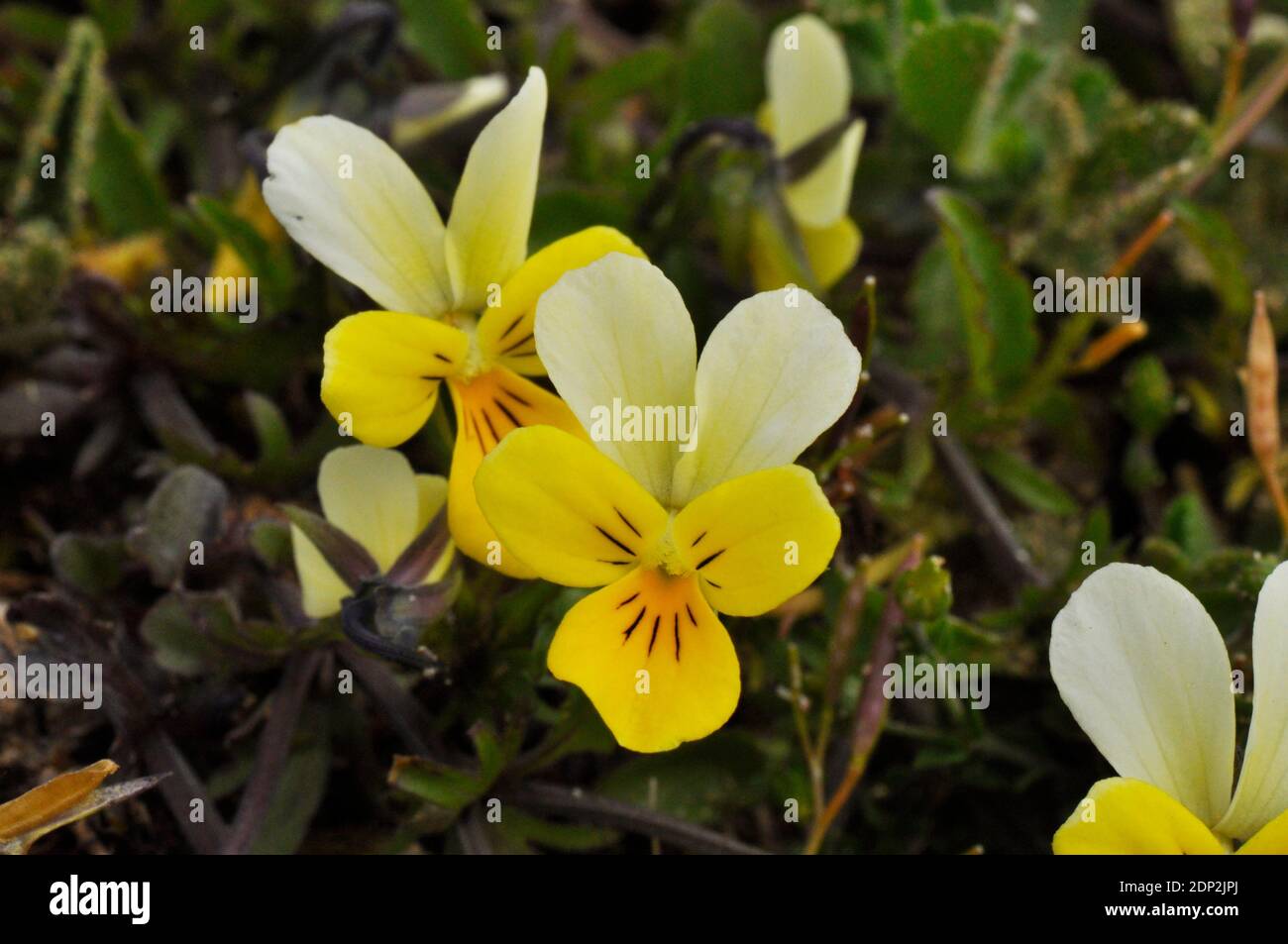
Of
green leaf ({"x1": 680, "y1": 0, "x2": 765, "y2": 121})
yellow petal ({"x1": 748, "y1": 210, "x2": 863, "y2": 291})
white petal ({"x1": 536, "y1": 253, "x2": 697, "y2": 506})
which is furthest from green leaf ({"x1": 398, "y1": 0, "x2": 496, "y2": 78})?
white petal ({"x1": 536, "y1": 253, "x2": 697, "y2": 506})

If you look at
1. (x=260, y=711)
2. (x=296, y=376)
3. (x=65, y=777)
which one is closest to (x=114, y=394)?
(x=296, y=376)

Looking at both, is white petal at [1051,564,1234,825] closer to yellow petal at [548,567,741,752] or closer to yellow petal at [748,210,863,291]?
yellow petal at [548,567,741,752]

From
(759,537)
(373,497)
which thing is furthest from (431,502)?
(759,537)

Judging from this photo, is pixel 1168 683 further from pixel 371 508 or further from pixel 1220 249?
pixel 1220 249

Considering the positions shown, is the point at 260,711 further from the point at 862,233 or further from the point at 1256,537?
the point at 1256,537

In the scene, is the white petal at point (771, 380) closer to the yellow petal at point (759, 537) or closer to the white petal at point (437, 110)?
the yellow petal at point (759, 537)

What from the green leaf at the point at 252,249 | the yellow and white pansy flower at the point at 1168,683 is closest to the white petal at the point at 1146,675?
the yellow and white pansy flower at the point at 1168,683
